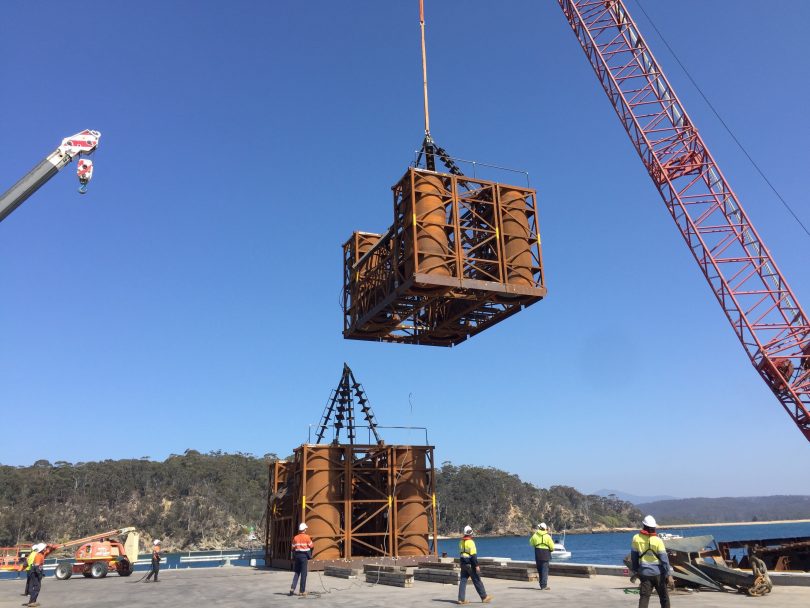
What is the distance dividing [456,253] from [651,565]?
13.6 m

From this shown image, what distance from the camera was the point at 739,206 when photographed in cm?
4803

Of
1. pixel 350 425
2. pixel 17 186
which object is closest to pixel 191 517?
pixel 350 425

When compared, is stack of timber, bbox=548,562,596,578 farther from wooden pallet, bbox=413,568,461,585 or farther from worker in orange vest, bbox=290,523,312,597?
worker in orange vest, bbox=290,523,312,597

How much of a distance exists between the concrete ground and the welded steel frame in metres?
3.27

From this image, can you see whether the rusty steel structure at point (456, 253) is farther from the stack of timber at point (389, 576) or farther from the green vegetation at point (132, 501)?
the green vegetation at point (132, 501)

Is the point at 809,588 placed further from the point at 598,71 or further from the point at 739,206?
the point at 598,71

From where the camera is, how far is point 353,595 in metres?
17.8

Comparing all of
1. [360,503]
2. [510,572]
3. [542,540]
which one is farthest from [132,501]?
[542,540]

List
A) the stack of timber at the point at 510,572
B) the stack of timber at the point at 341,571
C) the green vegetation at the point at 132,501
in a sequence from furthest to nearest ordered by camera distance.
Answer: the green vegetation at the point at 132,501, the stack of timber at the point at 341,571, the stack of timber at the point at 510,572

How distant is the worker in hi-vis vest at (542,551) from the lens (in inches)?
680

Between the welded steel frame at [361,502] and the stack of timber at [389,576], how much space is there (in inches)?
172

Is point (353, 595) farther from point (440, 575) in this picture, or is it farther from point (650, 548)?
point (650, 548)

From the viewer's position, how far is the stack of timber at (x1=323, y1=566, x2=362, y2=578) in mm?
23844

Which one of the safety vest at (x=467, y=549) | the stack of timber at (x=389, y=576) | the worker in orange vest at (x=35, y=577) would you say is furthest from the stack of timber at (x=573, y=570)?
the worker in orange vest at (x=35, y=577)
